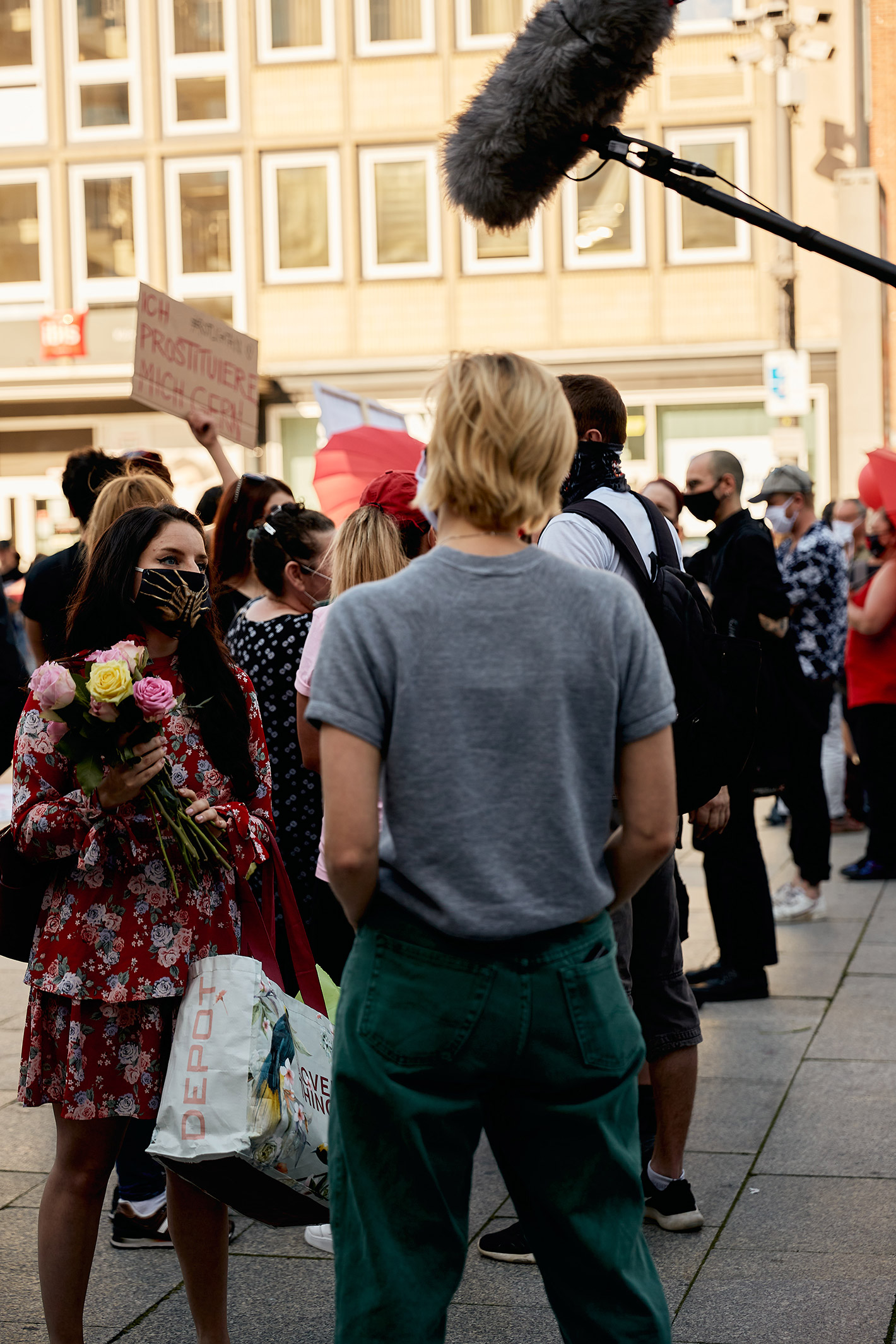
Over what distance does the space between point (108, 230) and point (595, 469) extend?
20.8m

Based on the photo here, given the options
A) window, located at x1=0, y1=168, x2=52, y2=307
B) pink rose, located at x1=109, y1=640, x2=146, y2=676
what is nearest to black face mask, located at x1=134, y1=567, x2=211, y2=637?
pink rose, located at x1=109, y1=640, x2=146, y2=676

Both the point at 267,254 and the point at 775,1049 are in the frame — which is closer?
the point at 775,1049

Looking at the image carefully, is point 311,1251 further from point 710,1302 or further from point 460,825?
point 460,825

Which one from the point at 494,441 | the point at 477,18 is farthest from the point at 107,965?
the point at 477,18

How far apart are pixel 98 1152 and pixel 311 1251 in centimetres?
105

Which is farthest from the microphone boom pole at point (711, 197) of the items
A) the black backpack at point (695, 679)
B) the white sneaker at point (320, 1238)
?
the white sneaker at point (320, 1238)

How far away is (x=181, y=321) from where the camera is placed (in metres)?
6.31

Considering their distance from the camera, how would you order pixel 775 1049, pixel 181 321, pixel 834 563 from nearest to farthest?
pixel 775 1049 → pixel 181 321 → pixel 834 563

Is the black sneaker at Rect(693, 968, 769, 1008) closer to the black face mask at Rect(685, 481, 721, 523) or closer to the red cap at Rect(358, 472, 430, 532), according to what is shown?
the black face mask at Rect(685, 481, 721, 523)

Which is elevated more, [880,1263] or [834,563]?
[834,563]

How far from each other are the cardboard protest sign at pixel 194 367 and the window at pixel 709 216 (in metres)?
16.0

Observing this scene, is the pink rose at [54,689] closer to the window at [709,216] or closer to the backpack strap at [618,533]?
the backpack strap at [618,533]

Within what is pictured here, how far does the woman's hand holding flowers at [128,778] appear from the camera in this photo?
2.88 m

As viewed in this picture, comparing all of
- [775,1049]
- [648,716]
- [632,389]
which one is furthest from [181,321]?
[632,389]
